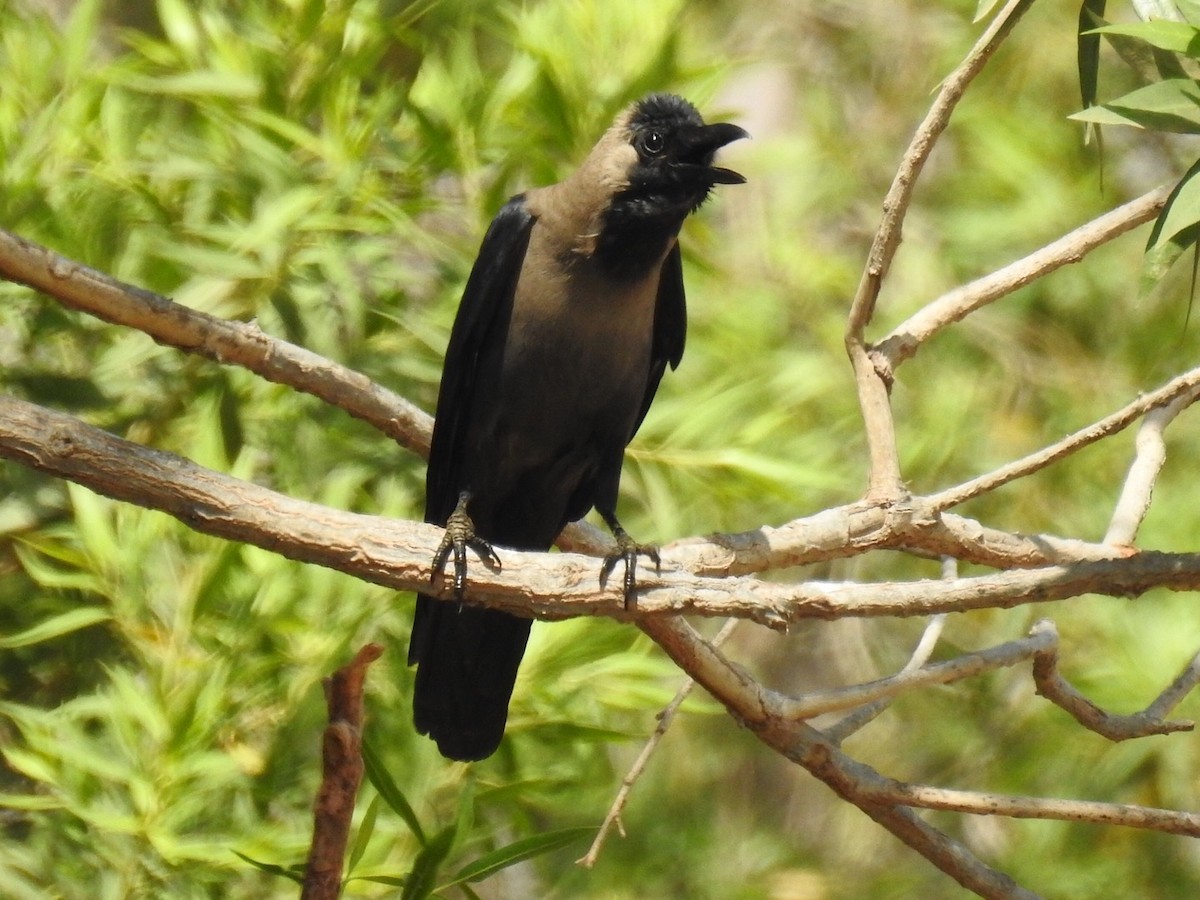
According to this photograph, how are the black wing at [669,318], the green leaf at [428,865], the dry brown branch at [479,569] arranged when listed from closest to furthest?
1. the dry brown branch at [479,569]
2. the green leaf at [428,865]
3. the black wing at [669,318]

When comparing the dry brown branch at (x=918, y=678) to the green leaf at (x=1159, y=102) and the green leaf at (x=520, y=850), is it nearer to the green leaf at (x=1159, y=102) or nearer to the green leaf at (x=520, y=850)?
the green leaf at (x=520, y=850)

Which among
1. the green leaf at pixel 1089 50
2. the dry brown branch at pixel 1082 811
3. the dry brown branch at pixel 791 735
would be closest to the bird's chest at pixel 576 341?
the dry brown branch at pixel 791 735

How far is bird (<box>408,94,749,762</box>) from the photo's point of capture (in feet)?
11.7

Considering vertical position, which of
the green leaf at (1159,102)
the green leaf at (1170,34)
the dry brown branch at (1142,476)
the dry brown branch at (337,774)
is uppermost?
the green leaf at (1170,34)

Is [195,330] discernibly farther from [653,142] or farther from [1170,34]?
[1170,34]

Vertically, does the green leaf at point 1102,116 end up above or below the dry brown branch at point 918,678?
above

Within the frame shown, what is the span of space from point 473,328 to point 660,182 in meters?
0.60

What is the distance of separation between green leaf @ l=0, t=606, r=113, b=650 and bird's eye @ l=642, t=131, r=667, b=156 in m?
1.89

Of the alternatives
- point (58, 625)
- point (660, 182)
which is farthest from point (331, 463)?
point (660, 182)

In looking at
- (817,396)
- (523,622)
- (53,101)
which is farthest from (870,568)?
(53,101)

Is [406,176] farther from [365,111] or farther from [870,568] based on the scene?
[870,568]

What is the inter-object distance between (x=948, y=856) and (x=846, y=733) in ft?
1.04

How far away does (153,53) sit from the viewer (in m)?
4.36

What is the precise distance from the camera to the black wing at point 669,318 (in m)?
3.96
